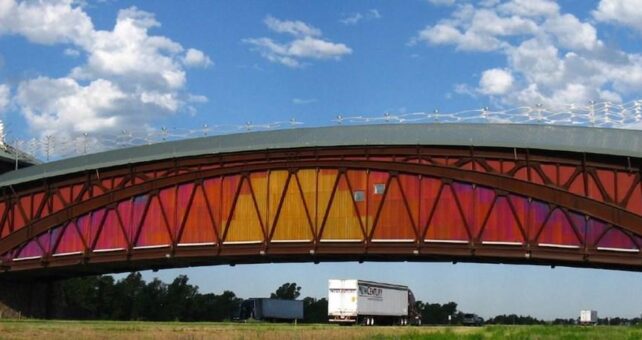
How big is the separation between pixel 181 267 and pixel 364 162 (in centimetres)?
2271

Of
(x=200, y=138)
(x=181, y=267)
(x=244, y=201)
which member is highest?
(x=200, y=138)

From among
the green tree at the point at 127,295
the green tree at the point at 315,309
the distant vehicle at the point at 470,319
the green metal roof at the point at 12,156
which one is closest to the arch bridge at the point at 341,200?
the green metal roof at the point at 12,156

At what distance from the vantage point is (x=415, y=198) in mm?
63781

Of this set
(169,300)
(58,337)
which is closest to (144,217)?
(58,337)

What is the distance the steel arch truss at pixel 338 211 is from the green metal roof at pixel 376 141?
2.57 ft

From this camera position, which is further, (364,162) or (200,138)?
(200,138)

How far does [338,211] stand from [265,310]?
35.7m

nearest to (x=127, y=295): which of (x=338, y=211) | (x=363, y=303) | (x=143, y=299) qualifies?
(x=143, y=299)

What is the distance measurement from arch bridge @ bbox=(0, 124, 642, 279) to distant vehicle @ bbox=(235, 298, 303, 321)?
2321 cm

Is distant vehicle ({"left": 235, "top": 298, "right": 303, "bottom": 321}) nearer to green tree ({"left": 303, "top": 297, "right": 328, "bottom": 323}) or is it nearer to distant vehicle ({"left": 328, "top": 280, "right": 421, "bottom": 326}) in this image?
distant vehicle ({"left": 328, "top": 280, "right": 421, "bottom": 326})

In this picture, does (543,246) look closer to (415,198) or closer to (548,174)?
(548,174)

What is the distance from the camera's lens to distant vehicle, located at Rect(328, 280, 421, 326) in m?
82.1

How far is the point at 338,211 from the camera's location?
65.6m

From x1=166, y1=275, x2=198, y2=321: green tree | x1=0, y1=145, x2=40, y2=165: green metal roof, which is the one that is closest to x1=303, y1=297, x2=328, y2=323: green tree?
x1=166, y1=275, x2=198, y2=321: green tree
